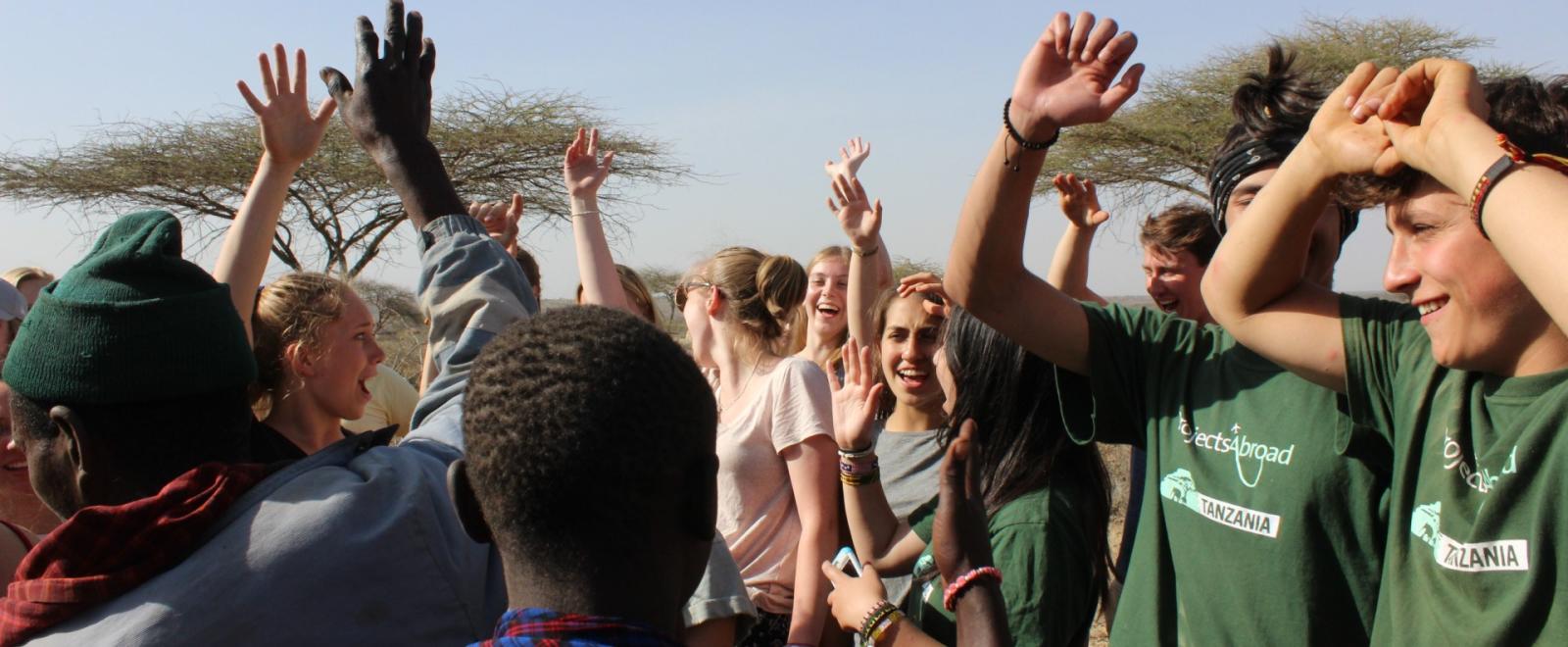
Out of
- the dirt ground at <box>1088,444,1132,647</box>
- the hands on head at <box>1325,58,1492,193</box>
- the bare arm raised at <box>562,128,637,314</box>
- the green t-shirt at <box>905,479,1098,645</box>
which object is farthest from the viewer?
the dirt ground at <box>1088,444,1132,647</box>

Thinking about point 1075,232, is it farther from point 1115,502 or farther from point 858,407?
point 1115,502

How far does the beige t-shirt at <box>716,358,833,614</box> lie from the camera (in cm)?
363

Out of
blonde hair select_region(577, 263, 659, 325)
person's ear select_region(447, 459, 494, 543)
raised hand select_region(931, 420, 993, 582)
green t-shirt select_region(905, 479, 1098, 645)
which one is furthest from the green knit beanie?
blonde hair select_region(577, 263, 659, 325)

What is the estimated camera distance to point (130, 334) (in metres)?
1.69

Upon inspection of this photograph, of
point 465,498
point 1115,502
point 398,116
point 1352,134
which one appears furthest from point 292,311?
point 1115,502

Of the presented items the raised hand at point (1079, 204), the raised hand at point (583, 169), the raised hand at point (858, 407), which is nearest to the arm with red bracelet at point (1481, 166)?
the raised hand at point (858, 407)

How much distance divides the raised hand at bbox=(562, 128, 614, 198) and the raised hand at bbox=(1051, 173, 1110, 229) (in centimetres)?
151

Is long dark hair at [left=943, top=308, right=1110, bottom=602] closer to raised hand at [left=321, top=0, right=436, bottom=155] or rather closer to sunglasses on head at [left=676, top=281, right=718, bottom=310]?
raised hand at [left=321, top=0, right=436, bottom=155]

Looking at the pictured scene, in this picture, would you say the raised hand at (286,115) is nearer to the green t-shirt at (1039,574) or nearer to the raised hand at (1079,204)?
the green t-shirt at (1039,574)

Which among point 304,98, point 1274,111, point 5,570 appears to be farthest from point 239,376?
point 1274,111

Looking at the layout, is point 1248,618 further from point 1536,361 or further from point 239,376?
point 239,376

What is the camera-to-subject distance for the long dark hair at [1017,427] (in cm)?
261

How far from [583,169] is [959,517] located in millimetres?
2510

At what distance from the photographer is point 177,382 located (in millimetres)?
1721
